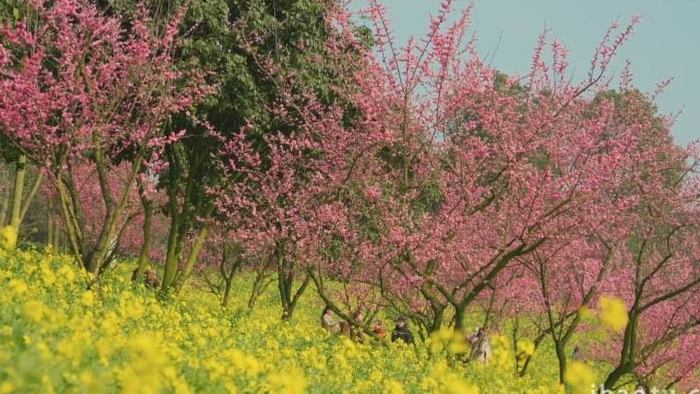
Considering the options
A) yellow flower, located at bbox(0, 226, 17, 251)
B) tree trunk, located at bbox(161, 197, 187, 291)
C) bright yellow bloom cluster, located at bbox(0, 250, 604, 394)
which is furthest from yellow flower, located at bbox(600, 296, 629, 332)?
tree trunk, located at bbox(161, 197, 187, 291)

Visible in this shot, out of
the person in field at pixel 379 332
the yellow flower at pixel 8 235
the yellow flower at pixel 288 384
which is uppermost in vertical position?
the person in field at pixel 379 332

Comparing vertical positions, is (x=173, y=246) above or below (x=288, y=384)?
above

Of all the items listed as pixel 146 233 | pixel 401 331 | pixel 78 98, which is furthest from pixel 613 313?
pixel 401 331

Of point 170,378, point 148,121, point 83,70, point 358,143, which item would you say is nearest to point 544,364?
point 358,143

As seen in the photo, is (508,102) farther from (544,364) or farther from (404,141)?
(544,364)

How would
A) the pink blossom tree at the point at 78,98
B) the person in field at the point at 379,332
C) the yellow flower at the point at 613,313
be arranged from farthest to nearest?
the person in field at the point at 379,332
the pink blossom tree at the point at 78,98
the yellow flower at the point at 613,313

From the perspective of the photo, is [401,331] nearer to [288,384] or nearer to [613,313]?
[288,384]

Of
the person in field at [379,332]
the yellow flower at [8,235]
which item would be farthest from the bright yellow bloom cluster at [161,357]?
the yellow flower at [8,235]

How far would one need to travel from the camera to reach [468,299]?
1190cm

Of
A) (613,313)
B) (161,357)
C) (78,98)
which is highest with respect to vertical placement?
(78,98)

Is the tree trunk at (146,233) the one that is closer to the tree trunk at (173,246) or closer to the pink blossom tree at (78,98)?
the tree trunk at (173,246)

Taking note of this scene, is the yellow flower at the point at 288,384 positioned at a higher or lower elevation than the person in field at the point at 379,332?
lower

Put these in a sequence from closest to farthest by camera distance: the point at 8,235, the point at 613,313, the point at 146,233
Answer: the point at 613,313
the point at 8,235
the point at 146,233

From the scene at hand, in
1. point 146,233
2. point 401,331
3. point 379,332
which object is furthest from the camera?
point 401,331
